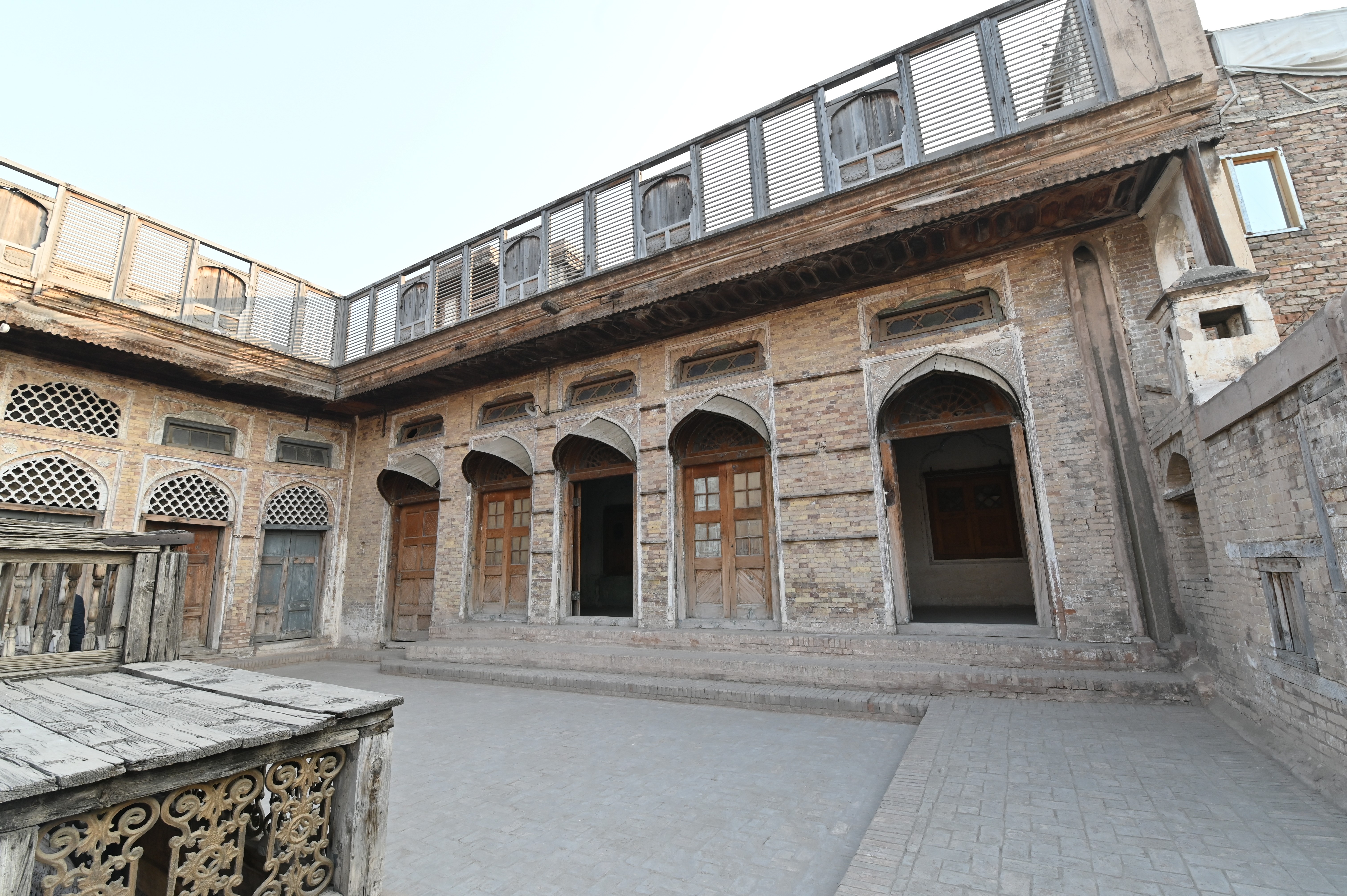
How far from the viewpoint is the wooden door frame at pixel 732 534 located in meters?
7.74

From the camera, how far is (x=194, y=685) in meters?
2.66

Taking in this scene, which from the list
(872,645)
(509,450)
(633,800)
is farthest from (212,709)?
(509,450)

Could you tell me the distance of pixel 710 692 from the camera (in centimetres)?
628

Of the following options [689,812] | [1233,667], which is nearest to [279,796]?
[689,812]

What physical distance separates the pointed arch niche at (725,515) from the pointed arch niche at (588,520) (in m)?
0.78

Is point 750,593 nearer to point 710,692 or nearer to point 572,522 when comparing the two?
point 710,692

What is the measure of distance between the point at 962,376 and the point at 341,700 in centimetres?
709

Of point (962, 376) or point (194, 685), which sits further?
point (962, 376)

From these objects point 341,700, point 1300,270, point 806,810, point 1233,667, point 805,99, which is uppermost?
point 805,99

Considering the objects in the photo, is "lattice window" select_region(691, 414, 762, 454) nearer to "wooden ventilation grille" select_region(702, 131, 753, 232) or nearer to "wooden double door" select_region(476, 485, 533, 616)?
"wooden ventilation grille" select_region(702, 131, 753, 232)

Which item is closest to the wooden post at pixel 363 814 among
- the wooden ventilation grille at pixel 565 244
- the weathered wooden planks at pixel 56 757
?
the weathered wooden planks at pixel 56 757

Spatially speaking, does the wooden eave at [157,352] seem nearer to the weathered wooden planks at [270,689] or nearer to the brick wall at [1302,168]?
the weathered wooden planks at [270,689]

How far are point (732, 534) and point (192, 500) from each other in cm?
923

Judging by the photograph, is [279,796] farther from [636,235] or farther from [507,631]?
[636,235]
